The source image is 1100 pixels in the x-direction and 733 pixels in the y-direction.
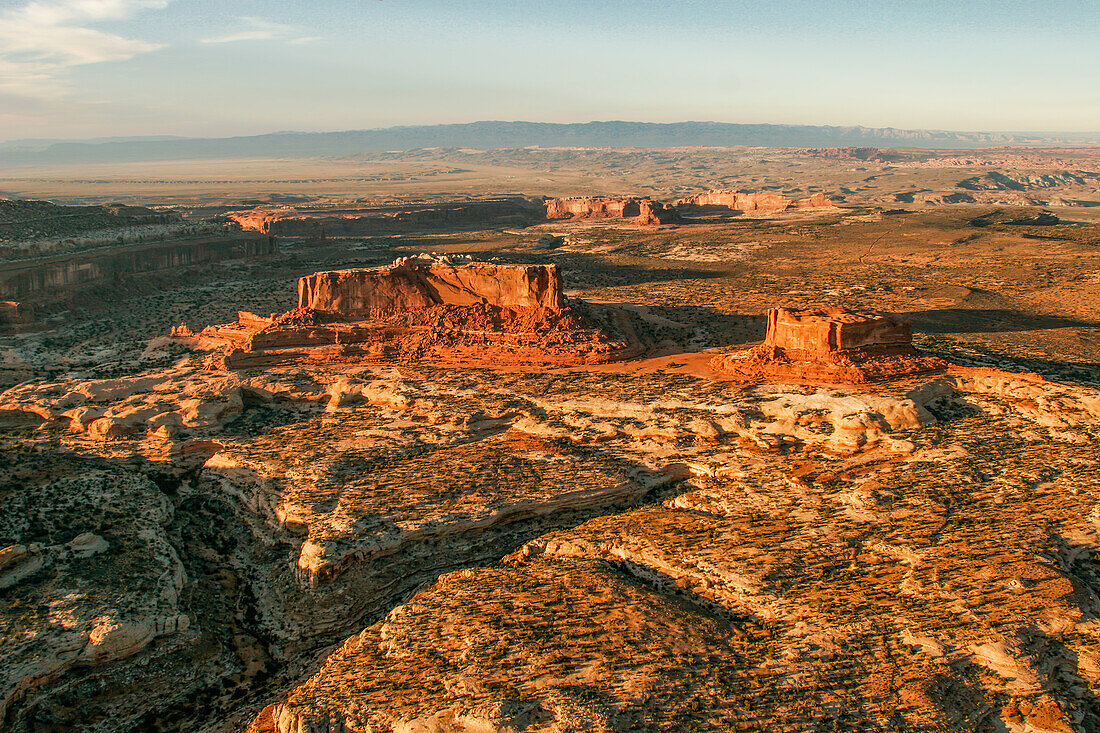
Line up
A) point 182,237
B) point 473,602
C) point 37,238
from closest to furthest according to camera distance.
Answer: point 473,602, point 37,238, point 182,237

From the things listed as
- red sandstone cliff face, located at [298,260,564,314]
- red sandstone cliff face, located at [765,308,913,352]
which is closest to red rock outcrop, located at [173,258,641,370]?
red sandstone cliff face, located at [298,260,564,314]

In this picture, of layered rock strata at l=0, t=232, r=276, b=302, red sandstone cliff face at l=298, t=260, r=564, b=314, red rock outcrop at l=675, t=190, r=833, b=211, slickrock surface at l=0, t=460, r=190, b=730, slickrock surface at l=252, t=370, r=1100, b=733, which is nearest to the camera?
slickrock surface at l=252, t=370, r=1100, b=733

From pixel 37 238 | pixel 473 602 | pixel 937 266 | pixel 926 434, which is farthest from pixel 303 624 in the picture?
pixel 937 266

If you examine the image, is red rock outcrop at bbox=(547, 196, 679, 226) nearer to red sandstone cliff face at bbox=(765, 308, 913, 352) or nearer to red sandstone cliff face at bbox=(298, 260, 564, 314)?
red sandstone cliff face at bbox=(298, 260, 564, 314)

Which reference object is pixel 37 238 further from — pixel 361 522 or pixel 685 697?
pixel 685 697

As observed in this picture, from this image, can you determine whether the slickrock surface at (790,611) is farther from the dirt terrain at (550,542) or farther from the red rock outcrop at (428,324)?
the red rock outcrop at (428,324)

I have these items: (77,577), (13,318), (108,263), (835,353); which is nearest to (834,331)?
(835,353)

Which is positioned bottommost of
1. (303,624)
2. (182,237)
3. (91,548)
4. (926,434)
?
A: (303,624)
